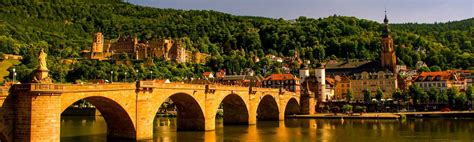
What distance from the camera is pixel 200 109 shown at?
172ft

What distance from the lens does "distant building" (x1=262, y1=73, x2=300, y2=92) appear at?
112 m

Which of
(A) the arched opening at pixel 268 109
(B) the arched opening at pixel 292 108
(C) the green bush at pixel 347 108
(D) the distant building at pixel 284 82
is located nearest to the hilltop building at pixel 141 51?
(D) the distant building at pixel 284 82

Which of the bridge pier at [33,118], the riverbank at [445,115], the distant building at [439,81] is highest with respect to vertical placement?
the distant building at [439,81]

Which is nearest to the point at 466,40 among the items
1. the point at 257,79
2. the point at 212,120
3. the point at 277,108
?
the point at 257,79

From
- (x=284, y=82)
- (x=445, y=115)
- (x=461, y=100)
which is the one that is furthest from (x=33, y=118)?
(x=284, y=82)

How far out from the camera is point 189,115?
54219mm

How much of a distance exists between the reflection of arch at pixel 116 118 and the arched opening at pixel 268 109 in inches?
1471

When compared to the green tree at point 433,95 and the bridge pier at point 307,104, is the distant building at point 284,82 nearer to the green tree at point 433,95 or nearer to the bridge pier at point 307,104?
the bridge pier at point 307,104

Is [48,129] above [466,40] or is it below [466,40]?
below

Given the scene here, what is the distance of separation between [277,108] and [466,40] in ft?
429

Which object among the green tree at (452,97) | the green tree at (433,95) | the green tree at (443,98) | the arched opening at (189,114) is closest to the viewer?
the arched opening at (189,114)

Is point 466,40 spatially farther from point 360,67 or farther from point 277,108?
point 277,108

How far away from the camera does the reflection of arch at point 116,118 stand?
1531 inches

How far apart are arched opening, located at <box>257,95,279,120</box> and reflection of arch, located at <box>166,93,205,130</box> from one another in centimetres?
2374
